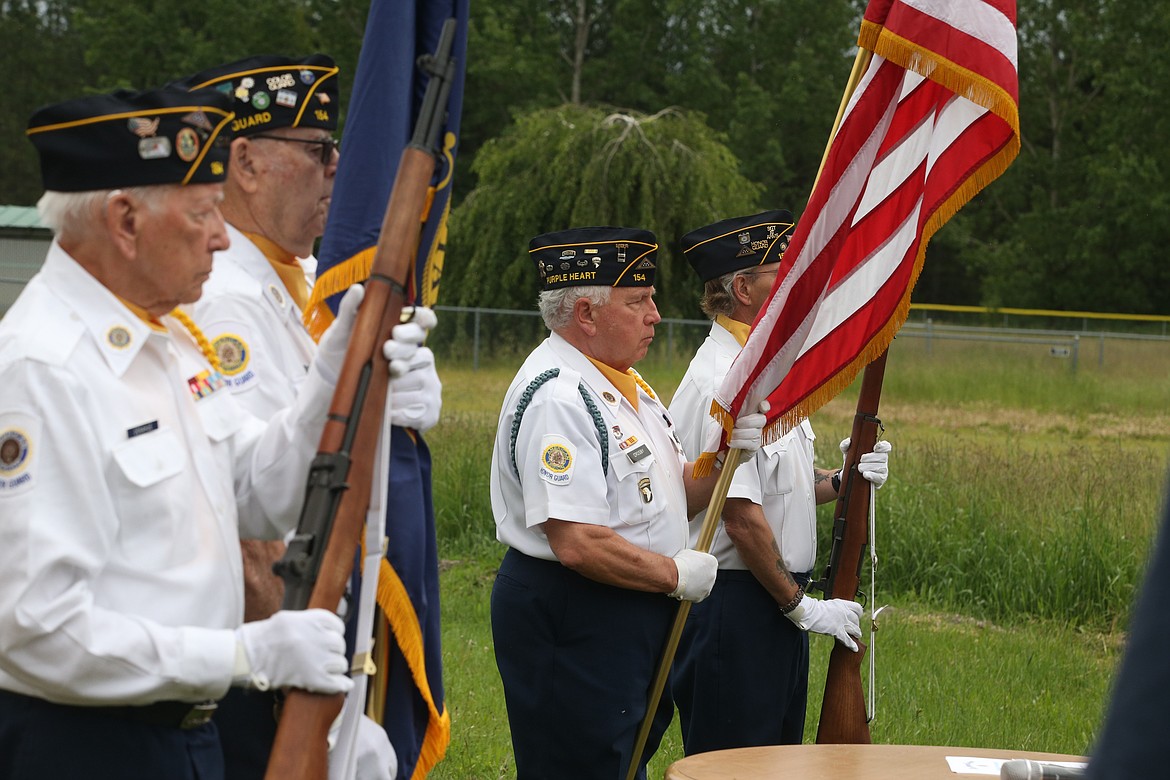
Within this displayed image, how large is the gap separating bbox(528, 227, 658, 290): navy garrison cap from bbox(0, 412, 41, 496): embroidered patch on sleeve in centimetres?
238

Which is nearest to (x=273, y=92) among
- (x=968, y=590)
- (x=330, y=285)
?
(x=330, y=285)

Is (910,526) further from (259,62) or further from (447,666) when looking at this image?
(259,62)

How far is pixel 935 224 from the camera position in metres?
4.58

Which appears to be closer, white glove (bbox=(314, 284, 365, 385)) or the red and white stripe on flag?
white glove (bbox=(314, 284, 365, 385))

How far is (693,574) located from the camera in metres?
4.25

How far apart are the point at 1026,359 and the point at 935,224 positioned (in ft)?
70.8

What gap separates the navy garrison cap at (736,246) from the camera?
5070mm

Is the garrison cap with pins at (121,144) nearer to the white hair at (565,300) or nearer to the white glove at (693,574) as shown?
the white hair at (565,300)

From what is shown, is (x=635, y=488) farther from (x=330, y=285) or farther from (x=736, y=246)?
(x=330, y=285)

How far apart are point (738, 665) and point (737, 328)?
1.24 metres

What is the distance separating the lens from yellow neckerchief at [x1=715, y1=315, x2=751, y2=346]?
503 cm

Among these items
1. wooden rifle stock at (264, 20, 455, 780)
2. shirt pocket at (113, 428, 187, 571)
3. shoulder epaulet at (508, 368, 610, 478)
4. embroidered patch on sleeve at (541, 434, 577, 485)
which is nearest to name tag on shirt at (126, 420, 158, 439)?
shirt pocket at (113, 428, 187, 571)

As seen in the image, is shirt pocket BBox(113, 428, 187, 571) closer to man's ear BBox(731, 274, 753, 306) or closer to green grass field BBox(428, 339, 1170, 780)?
man's ear BBox(731, 274, 753, 306)

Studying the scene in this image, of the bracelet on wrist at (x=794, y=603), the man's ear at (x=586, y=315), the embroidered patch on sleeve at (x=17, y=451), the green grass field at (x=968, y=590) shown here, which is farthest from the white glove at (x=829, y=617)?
the embroidered patch on sleeve at (x=17, y=451)
